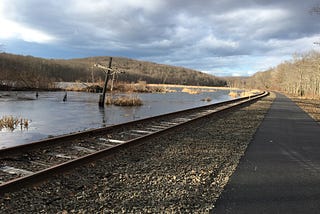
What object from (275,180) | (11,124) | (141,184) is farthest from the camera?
(11,124)

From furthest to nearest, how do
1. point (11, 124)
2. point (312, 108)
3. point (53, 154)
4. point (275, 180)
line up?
1. point (312, 108)
2. point (11, 124)
3. point (53, 154)
4. point (275, 180)

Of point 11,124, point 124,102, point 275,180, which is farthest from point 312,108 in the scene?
point 11,124

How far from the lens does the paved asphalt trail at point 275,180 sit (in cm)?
467

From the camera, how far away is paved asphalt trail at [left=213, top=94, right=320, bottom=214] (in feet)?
15.3

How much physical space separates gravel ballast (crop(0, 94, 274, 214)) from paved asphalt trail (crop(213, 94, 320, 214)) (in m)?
0.28

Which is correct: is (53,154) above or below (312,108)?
below

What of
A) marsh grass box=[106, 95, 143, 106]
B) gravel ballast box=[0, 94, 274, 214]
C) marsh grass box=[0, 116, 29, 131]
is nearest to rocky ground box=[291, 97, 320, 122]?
gravel ballast box=[0, 94, 274, 214]

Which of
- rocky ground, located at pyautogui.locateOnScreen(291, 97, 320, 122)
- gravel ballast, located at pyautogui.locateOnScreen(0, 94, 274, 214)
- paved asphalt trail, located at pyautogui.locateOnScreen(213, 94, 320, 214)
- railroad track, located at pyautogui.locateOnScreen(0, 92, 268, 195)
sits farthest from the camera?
rocky ground, located at pyautogui.locateOnScreen(291, 97, 320, 122)

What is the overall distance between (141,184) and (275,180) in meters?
2.76

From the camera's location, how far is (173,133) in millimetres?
11422

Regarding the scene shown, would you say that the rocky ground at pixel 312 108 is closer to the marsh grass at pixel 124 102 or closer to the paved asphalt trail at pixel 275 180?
the paved asphalt trail at pixel 275 180

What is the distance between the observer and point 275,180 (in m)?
6.09

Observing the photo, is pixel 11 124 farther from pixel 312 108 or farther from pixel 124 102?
pixel 312 108

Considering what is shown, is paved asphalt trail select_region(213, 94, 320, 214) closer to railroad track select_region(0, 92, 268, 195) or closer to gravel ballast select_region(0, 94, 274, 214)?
gravel ballast select_region(0, 94, 274, 214)
